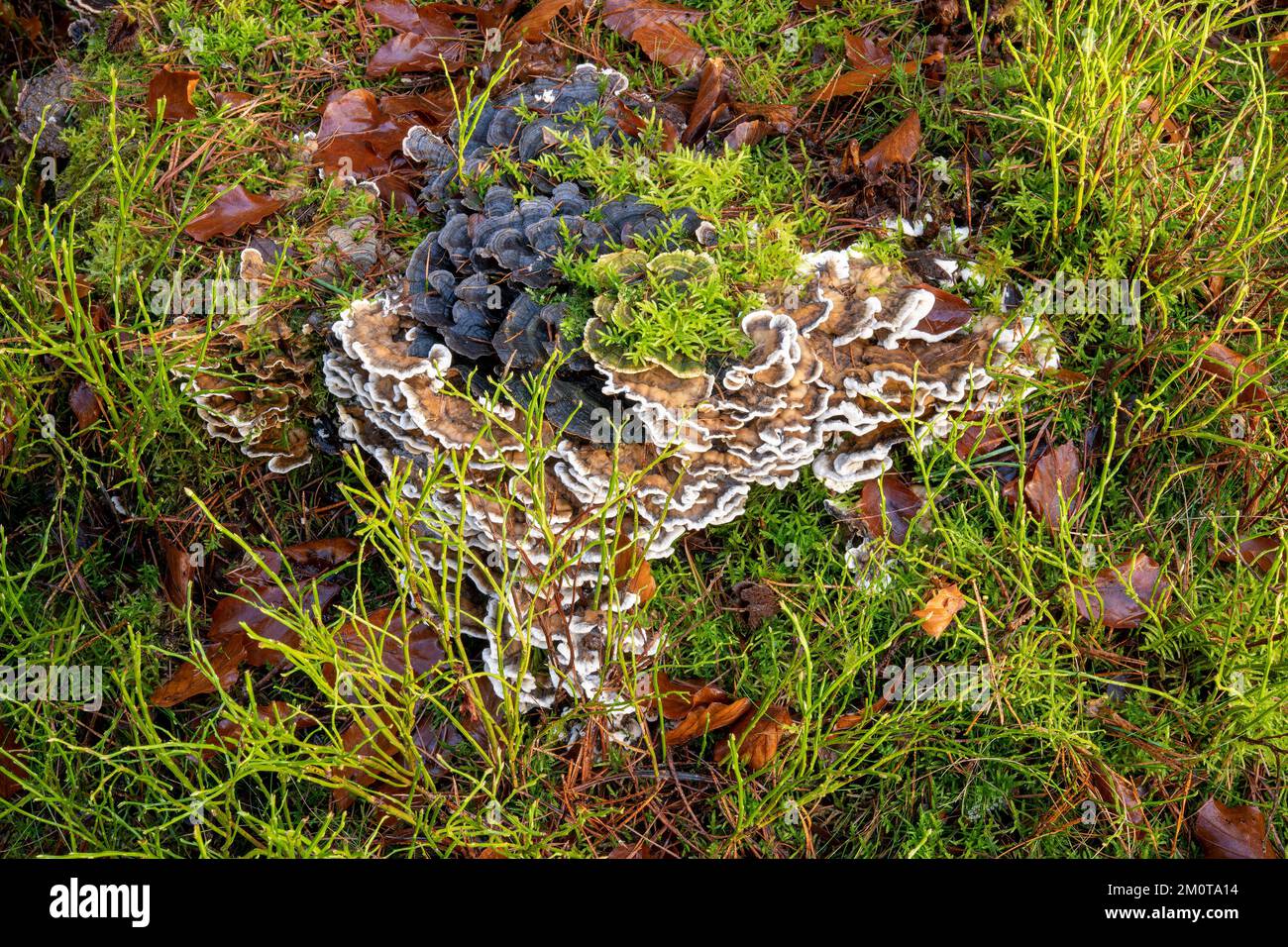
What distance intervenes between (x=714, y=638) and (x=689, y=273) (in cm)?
135

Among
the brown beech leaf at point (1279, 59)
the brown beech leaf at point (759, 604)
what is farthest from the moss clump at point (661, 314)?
the brown beech leaf at point (1279, 59)

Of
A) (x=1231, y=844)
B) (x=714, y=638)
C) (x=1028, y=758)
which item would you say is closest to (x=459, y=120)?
(x=714, y=638)

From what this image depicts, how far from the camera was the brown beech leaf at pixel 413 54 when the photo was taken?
421 cm

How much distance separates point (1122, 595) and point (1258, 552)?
25.5 inches

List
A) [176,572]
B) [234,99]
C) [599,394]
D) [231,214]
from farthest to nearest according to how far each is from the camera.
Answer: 1. [234,99]
2. [231,214]
3. [176,572]
4. [599,394]

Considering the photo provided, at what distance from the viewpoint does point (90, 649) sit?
3611 mm

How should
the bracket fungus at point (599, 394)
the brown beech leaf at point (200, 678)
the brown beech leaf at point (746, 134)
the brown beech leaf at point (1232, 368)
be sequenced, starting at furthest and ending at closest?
the brown beech leaf at point (746, 134) < the brown beech leaf at point (1232, 368) < the brown beech leaf at point (200, 678) < the bracket fungus at point (599, 394)

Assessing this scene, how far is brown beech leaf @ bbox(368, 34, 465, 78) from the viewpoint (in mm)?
4215

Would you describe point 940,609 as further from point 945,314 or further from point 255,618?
point 255,618

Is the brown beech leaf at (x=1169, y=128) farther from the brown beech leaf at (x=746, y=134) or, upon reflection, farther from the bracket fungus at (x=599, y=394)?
the brown beech leaf at (x=746, y=134)

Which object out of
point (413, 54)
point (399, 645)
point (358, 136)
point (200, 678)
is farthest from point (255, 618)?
point (413, 54)

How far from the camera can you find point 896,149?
3932mm

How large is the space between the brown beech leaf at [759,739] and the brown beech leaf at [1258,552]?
1786mm

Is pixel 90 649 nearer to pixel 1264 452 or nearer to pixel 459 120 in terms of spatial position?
pixel 459 120
